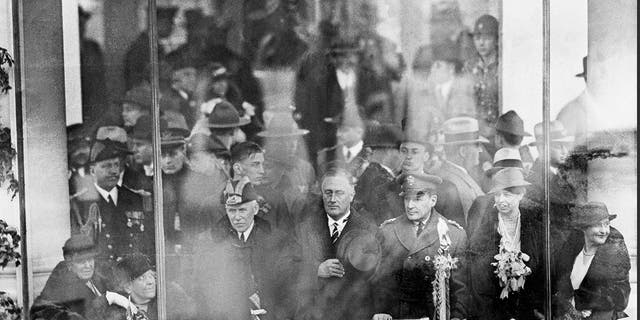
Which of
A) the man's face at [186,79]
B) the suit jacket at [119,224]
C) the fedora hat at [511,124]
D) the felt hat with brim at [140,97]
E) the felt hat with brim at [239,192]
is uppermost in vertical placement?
the man's face at [186,79]

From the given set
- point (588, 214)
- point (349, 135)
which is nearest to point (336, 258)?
point (349, 135)

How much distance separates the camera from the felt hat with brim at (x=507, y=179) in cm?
424

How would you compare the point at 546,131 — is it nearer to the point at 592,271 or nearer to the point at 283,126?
the point at 592,271

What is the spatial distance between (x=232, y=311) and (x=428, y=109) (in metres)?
1.77

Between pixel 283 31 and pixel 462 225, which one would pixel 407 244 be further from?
pixel 283 31

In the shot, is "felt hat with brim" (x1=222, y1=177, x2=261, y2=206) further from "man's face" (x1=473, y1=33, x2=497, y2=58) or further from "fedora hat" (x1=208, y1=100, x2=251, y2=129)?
"man's face" (x1=473, y1=33, x2=497, y2=58)

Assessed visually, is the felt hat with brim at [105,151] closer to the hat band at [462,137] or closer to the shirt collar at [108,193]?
the shirt collar at [108,193]

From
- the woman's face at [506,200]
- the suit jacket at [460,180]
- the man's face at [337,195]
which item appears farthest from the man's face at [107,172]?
the woman's face at [506,200]

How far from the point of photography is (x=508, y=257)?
4.27m

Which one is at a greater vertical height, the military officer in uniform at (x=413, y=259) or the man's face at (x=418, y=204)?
the man's face at (x=418, y=204)

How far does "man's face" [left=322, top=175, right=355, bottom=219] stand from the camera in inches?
167

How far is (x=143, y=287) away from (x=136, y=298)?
9 cm

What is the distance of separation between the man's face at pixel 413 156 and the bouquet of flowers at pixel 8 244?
8.20 ft

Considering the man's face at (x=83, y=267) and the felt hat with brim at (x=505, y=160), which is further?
the man's face at (x=83, y=267)
